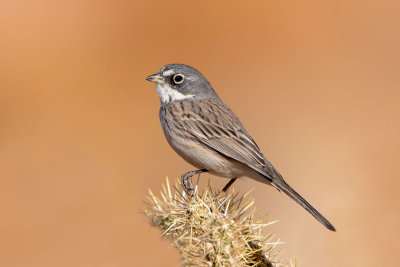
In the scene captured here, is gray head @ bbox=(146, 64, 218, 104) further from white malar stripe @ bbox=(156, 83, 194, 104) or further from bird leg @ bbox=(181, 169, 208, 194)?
bird leg @ bbox=(181, 169, 208, 194)

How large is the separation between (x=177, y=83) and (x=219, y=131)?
0.90 meters

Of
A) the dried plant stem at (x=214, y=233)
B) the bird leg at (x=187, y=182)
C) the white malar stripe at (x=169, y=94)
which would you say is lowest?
the dried plant stem at (x=214, y=233)

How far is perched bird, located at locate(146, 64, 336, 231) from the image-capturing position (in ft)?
17.7

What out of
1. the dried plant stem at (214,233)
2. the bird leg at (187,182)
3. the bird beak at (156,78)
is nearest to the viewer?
the dried plant stem at (214,233)

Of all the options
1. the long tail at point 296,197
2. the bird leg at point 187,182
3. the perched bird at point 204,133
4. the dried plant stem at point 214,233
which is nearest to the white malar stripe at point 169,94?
the perched bird at point 204,133

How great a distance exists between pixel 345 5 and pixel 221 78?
3.33 m

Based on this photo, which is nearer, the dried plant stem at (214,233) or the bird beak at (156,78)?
the dried plant stem at (214,233)

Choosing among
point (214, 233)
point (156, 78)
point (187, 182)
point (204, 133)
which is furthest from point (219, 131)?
point (214, 233)

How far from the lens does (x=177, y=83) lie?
6.38 meters

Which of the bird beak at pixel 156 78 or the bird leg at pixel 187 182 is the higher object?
the bird beak at pixel 156 78

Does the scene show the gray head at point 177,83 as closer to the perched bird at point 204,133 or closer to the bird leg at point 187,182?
the perched bird at point 204,133

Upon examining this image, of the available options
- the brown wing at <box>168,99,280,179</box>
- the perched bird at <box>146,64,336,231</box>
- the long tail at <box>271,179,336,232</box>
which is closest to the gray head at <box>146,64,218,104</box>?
the perched bird at <box>146,64,336,231</box>

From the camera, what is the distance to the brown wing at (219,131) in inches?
213

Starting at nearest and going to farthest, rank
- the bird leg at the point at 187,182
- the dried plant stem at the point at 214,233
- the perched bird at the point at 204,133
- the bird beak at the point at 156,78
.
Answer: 1. the dried plant stem at the point at 214,233
2. the bird leg at the point at 187,182
3. the perched bird at the point at 204,133
4. the bird beak at the point at 156,78
